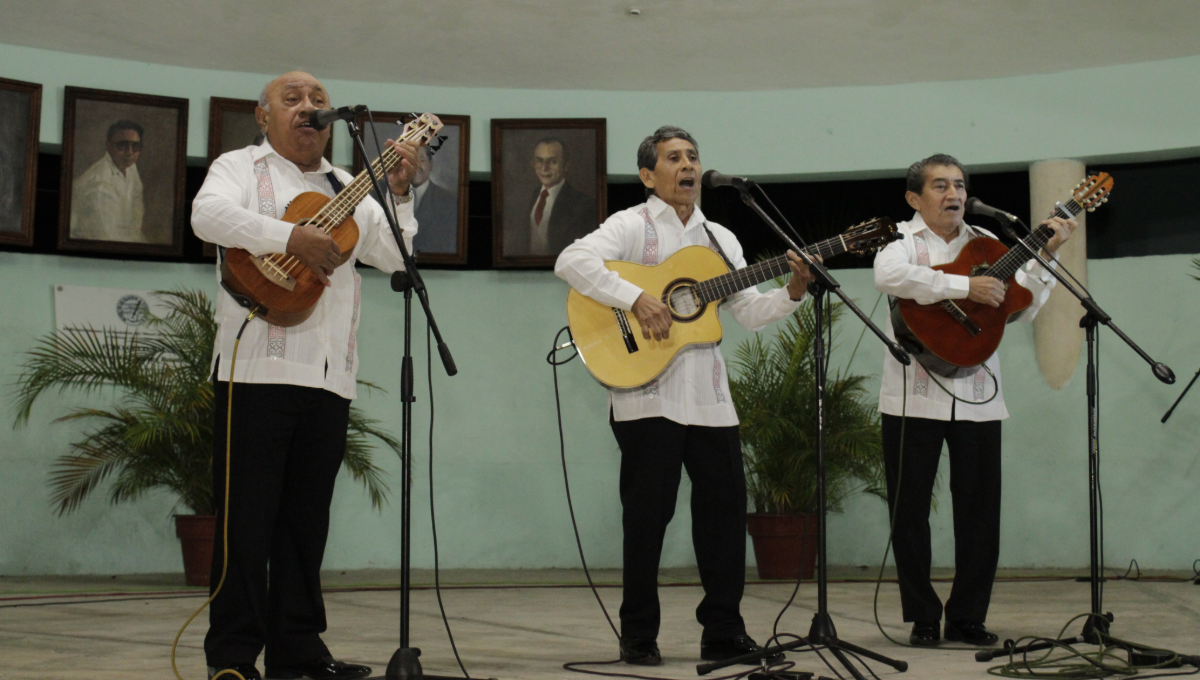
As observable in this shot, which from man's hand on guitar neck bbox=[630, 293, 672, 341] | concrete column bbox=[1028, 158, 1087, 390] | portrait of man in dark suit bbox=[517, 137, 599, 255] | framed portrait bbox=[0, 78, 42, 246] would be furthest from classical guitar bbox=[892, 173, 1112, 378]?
framed portrait bbox=[0, 78, 42, 246]

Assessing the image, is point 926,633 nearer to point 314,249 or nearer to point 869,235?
point 869,235

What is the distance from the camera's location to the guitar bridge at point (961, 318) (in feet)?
13.3

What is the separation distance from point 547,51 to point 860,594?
375cm

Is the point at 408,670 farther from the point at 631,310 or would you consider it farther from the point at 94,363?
the point at 94,363

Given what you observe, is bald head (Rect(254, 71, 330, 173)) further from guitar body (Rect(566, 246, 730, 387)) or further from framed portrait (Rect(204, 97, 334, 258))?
framed portrait (Rect(204, 97, 334, 258))

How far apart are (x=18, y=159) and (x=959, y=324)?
5529mm

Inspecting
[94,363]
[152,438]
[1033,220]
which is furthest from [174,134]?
[1033,220]

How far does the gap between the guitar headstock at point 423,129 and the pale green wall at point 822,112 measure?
14.3 ft

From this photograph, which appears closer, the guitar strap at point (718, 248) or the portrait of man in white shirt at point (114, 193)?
the guitar strap at point (718, 248)

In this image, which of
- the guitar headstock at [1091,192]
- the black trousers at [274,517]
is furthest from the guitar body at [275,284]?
the guitar headstock at [1091,192]

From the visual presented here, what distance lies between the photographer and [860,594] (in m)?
5.58

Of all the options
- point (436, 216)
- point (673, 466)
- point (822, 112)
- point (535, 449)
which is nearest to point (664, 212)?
point (673, 466)

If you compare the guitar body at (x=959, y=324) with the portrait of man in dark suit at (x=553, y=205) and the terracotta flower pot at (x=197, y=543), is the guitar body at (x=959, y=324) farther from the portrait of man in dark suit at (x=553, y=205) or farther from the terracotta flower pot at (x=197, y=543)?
the terracotta flower pot at (x=197, y=543)

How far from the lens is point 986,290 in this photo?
399 centimetres
